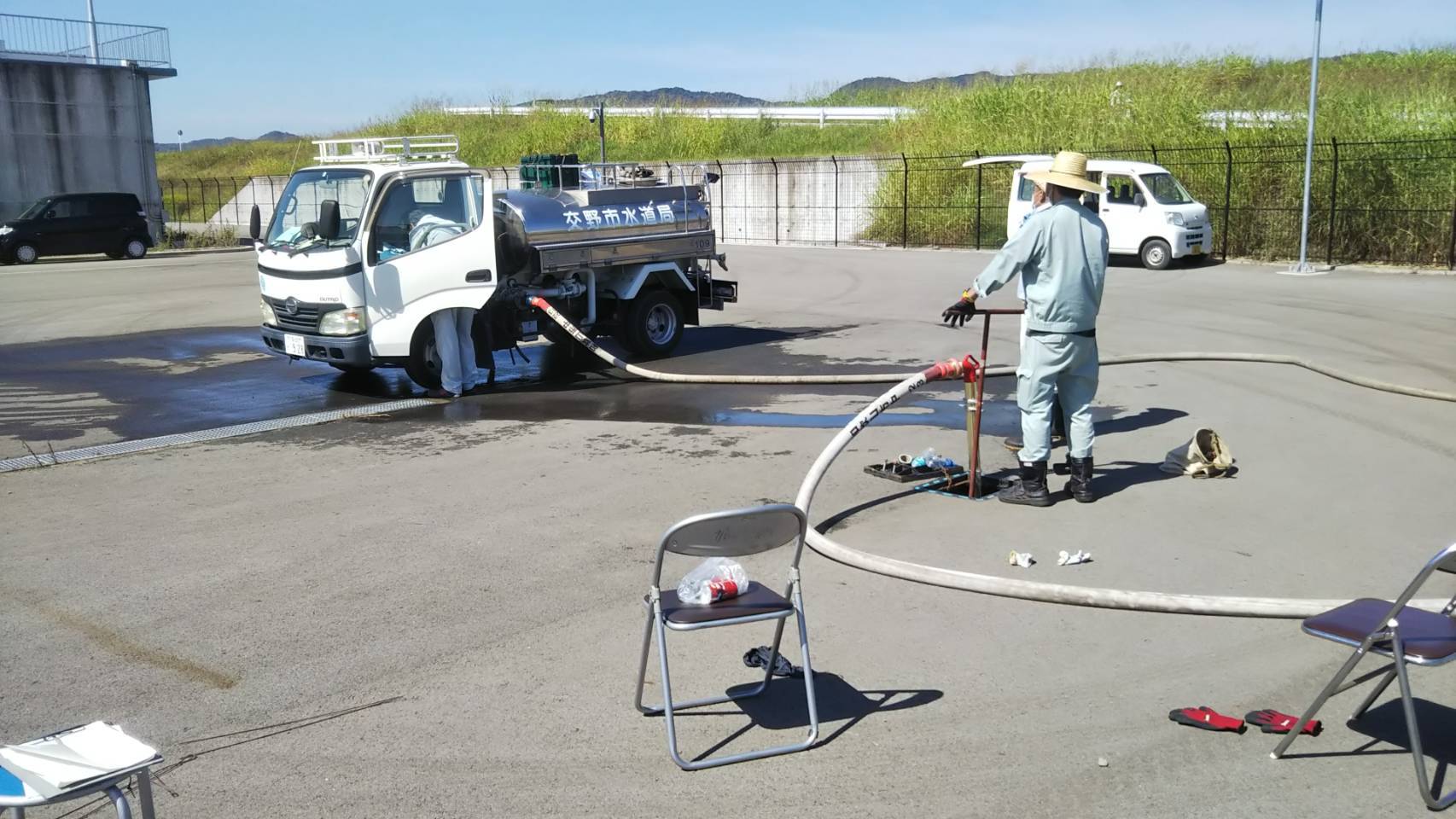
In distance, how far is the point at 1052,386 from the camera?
7.27 meters

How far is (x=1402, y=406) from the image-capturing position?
33.0ft

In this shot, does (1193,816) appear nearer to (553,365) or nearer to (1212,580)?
(1212,580)

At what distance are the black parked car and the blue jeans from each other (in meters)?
24.6

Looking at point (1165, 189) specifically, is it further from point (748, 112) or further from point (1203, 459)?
point (748, 112)

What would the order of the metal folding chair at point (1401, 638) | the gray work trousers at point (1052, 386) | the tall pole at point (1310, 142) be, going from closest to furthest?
the metal folding chair at point (1401, 638) → the gray work trousers at point (1052, 386) → the tall pole at point (1310, 142)

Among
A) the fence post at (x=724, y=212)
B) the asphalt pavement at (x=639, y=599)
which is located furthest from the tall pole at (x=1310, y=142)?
the fence post at (x=724, y=212)

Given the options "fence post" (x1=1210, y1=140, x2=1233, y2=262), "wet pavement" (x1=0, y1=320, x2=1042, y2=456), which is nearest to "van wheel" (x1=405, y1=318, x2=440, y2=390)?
"wet pavement" (x1=0, y1=320, x2=1042, y2=456)

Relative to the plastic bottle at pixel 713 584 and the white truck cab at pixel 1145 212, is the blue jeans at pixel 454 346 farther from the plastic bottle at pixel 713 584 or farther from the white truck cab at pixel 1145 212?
the white truck cab at pixel 1145 212

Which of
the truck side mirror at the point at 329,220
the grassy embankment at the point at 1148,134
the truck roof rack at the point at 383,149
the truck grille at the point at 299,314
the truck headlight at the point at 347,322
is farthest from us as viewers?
the grassy embankment at the point at 1148,134

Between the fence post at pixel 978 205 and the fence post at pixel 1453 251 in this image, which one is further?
the fence post at pixel 978 205

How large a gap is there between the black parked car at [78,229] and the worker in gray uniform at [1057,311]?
30.5 metres

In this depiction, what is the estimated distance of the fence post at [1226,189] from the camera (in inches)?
949

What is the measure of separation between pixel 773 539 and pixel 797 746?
0.76 meters

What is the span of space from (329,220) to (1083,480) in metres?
7.09
